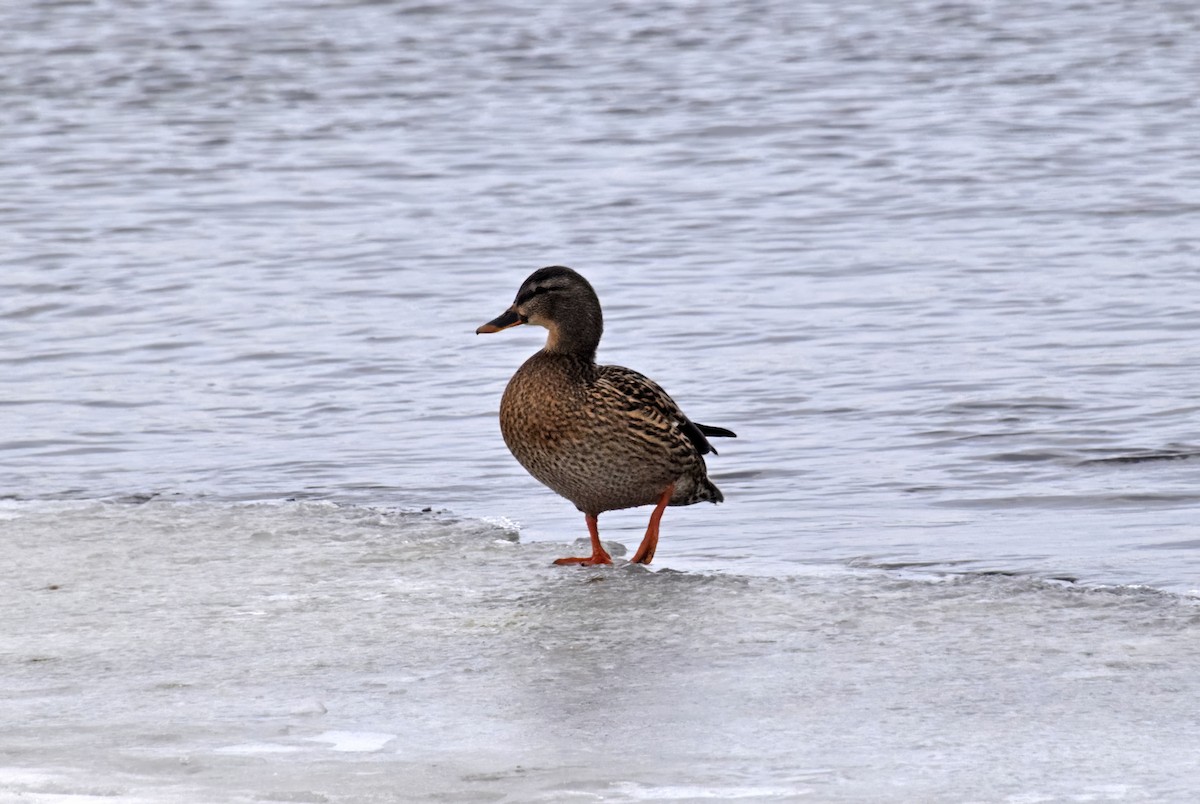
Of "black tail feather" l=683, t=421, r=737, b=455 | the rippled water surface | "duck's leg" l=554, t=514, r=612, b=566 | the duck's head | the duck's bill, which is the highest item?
the duck's head

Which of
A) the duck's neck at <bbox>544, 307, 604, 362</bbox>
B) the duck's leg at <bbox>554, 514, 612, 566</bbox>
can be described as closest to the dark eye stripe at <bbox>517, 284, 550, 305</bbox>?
the duck's neck at <bbox>544, 307, 604, 362</bbox>

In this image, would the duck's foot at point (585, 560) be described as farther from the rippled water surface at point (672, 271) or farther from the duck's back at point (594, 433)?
the rippled water surface at point (672, 271)

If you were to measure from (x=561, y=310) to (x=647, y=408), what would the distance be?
0.51m

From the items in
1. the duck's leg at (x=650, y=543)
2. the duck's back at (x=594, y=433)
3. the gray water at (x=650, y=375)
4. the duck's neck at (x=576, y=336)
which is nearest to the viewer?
the gray water at (x=650, y=375)

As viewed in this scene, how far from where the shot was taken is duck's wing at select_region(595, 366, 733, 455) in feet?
21.0

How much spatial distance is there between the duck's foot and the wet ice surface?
6cm

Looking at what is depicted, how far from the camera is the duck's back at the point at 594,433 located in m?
6.34

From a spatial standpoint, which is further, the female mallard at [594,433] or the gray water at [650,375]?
the female mallard at [594,433]

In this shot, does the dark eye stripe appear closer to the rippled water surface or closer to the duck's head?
the duck's head

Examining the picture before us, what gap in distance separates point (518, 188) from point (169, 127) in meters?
5.66

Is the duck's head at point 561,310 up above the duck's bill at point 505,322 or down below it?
above

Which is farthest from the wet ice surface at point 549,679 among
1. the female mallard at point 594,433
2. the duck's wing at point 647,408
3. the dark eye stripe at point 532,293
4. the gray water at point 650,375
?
the dark eye stripe at point 532,293

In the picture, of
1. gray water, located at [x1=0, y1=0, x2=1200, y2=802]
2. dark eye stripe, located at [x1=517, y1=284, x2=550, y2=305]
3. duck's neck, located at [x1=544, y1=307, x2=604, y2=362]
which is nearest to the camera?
gray water, located at [x1=0, y1=0, x2=1200, y2=802]

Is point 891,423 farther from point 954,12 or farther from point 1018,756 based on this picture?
point 954,12
